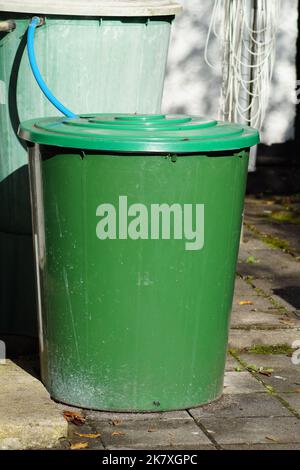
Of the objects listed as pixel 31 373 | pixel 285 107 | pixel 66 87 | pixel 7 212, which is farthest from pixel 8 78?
pixel 285 107

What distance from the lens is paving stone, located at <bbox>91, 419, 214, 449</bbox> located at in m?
4.48

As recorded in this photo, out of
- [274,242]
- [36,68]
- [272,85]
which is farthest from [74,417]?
[272,85]

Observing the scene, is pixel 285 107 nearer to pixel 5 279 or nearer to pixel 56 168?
pixel 5 279

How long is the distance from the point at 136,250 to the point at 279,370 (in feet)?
4.16

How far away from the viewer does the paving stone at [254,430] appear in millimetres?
4562

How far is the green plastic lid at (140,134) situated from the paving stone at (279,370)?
1240mm

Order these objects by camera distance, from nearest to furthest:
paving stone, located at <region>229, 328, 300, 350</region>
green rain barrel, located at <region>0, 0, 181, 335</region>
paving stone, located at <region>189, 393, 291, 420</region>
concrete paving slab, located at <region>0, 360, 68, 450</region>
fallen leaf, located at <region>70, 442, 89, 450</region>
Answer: fallen leaf, located at <region>70, 442, 89, 450</region>
concrete paving slab, located at <region>0, 360, 68, 450</region>
paving stone, located at <region>189, 393, 291, 420</region>
green rain barrel, located at <region>0, 0, 181, 335</region>
paving stone, located at <region>229, 328, 300, 350</region>

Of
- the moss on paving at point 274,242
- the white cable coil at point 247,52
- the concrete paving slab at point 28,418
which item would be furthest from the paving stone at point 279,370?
the white cable coil at point 247,52

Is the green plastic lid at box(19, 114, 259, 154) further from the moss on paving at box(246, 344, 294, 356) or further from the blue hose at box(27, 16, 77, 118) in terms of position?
the moss on paving at box(246, 344, 294, 356)

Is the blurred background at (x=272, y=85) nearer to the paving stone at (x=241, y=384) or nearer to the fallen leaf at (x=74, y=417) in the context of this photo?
the paving stone at (x=241, y=384)

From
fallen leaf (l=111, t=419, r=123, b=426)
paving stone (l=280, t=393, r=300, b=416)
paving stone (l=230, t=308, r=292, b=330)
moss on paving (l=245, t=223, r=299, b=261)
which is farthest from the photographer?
moss on paving (l=245, t=223, r=299, b=261)

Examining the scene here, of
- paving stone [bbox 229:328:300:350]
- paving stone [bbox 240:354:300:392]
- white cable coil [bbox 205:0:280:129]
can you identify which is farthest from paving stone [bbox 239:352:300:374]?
white cable coil [bbox 205:0:280:129]

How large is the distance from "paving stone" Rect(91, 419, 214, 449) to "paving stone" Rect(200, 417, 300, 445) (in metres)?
0.08

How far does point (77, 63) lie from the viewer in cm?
546
